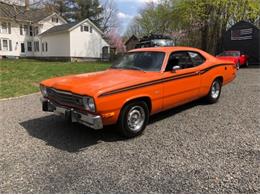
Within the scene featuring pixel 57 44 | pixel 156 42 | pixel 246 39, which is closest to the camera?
pixel 156 42

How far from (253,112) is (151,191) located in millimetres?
4242

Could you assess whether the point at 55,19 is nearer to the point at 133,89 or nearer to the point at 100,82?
the point at 100,82

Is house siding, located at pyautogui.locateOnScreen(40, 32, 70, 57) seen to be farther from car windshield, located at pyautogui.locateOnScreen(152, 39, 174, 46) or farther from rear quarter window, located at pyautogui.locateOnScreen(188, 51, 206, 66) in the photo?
rear quarter window, located at pyautogui.locateOnScreen(188, 51, 206, 66)

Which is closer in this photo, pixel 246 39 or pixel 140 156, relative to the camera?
pixel 140 156

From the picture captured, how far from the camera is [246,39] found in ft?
83.9

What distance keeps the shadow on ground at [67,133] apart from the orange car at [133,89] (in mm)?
427

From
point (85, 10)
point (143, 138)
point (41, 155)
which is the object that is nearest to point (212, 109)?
point (143, 138)

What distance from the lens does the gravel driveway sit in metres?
3.41

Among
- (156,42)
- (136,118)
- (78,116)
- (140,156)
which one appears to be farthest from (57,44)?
(140,156)

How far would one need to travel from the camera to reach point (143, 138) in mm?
4996

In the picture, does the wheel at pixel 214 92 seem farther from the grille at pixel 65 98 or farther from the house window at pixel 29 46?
the house window at pixel 29 46

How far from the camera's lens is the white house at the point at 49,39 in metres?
35.3

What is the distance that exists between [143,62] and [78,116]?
1979 mm

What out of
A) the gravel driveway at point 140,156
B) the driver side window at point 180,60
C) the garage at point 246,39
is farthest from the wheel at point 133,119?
the garage at point 246,39
